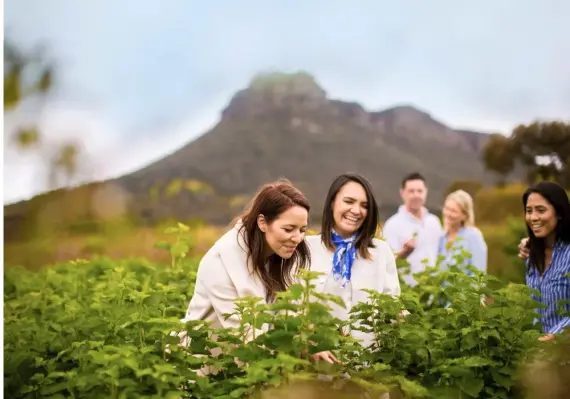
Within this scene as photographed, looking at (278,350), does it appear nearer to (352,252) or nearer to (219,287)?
(219,287)

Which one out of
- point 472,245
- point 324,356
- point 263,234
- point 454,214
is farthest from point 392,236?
point 324,356

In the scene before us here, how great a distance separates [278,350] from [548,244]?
1508mm

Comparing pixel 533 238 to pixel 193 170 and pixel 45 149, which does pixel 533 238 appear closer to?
pixel 45 149

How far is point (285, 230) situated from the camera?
3236 millimetres

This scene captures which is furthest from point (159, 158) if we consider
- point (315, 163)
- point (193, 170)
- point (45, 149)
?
point (45, 149)

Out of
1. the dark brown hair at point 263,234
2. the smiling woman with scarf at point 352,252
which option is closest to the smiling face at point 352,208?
the smiling woman with scarf at point 352,252

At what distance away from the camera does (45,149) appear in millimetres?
5137

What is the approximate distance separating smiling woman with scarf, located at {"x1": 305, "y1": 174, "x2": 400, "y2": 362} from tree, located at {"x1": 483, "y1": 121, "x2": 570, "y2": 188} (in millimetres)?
2952

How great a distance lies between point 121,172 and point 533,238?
360 centimetres

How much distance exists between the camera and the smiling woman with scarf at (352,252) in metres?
3.66

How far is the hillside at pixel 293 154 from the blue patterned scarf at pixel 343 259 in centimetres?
329

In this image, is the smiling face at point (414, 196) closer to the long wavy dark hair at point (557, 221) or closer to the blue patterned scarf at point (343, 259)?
the long wavy dark hair at point (557, 221)

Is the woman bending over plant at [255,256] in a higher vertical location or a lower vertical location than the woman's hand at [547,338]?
higher

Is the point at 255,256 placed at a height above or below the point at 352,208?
below
